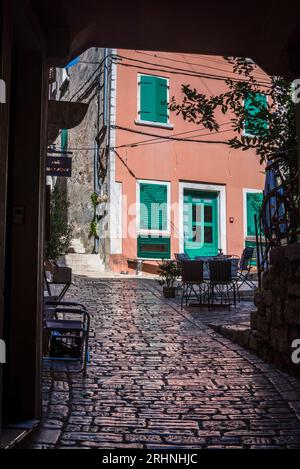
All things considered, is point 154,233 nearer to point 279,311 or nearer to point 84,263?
point 84,263

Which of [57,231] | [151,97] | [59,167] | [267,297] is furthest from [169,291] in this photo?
[151,97]

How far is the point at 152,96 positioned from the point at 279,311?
40.5 feet

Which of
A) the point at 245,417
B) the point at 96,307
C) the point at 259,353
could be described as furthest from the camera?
the point at 96,307

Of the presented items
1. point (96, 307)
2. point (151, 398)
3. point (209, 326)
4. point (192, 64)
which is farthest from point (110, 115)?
point (151, 398)

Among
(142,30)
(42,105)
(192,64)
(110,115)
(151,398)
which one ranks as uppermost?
(192,64)

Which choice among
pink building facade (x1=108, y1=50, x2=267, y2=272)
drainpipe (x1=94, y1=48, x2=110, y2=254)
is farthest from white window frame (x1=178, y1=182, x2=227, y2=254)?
drainpipe (x1=94, y1=48, x2=110, y2=254)

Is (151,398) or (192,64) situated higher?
(192,64)

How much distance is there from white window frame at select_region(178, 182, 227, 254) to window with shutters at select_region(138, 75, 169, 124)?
2290mm

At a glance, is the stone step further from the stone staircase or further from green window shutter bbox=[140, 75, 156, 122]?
green window shutter bbox=[140, 75, 156, 122]

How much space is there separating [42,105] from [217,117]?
14.1 meters

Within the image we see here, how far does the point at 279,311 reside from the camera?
15.3 ft

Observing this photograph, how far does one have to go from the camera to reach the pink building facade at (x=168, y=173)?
15.1 metres
